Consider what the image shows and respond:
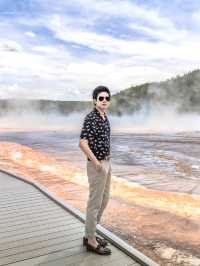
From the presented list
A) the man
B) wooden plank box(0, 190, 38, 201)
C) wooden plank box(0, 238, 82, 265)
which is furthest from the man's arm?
wooden plank box(0, 190, 38, 201)

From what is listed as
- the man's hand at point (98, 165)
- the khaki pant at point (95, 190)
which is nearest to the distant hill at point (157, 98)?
the khaki pant at point (95, 190)

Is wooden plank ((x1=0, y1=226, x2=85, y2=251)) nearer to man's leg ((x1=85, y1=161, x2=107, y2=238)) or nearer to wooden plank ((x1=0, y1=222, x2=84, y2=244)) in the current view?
wooden plank ((x1=0, y1=222, x2=84, y2=244))

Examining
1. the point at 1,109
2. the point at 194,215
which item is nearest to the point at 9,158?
the point at 194,215

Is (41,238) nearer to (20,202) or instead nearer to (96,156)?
(96,156)

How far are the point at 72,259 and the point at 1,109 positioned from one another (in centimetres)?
9570

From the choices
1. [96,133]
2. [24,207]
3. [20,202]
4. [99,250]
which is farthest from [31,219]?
[96,133]

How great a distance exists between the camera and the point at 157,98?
7269 centimetres

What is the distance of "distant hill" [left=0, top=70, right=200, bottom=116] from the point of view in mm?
65875

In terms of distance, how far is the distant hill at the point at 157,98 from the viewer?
65.9 meters

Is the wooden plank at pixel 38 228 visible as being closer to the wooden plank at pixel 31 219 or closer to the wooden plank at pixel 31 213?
the wooden plank at pixel 31 219

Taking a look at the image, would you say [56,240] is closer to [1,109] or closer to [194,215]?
[194,215]

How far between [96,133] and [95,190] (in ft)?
1.88

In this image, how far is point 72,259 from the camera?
393 cm

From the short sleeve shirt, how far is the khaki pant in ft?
0.38
